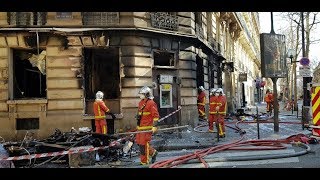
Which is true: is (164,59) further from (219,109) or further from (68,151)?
(68,151)

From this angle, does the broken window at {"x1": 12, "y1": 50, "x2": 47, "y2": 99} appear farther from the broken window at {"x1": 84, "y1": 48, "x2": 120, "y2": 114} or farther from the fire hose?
the fire hose

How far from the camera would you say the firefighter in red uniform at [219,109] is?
42.1ft

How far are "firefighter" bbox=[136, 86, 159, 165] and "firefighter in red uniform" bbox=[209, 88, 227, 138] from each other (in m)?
4.58

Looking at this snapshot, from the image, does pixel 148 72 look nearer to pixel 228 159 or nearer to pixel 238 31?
pixel 228 159

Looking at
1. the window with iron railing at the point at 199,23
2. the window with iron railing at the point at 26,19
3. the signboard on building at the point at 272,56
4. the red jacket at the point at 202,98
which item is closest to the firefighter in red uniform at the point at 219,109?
the signboard on building at the point at 272,56

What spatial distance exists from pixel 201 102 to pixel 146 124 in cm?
1002

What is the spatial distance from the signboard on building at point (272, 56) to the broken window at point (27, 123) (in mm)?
8865

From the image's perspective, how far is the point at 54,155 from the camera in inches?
339

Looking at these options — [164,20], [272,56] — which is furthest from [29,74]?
[272,56]

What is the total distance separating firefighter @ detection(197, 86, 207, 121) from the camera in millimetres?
18125

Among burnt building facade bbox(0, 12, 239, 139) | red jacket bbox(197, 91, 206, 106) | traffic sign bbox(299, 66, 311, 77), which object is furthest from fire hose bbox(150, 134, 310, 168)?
red jacket bbox(197, 91, 206, 106)
